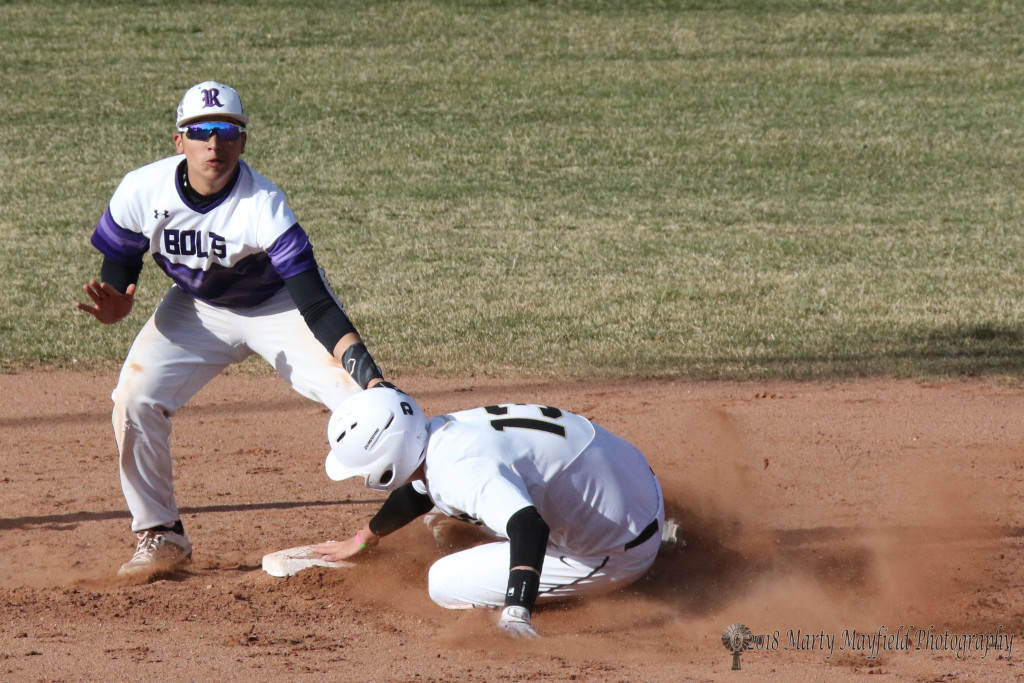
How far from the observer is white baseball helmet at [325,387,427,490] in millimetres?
4992

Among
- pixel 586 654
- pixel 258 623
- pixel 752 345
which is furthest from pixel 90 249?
pixel 586 654

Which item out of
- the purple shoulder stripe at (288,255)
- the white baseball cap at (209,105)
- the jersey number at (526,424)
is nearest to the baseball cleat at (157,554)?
the purple shoulder stripe at (288,255)

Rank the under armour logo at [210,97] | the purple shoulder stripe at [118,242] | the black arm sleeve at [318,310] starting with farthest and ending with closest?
the purple shoulder stripe at [118,242] → the under armour logo at [210,97] → the black arm sleeve at [318,310]

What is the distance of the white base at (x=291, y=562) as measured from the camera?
6020 millimetres

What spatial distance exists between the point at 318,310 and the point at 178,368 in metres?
0.87

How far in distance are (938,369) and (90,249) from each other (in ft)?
27.9

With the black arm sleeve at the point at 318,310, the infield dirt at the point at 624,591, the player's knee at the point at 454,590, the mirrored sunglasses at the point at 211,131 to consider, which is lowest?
the infield dirt at the point at 624,591

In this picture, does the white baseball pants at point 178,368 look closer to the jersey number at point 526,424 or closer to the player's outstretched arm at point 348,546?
the player's outstretched arm at point 348,546

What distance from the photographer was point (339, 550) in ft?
20.2

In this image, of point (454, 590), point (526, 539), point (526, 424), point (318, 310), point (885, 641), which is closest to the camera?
point (526, 539)

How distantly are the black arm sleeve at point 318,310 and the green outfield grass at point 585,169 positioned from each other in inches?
159

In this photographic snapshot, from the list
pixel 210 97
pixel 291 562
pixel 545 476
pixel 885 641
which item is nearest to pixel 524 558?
pixel 545 476

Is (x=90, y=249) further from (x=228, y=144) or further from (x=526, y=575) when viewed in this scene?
(x=526, y=575)

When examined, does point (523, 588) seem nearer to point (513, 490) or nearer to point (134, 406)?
point (513, 490)
